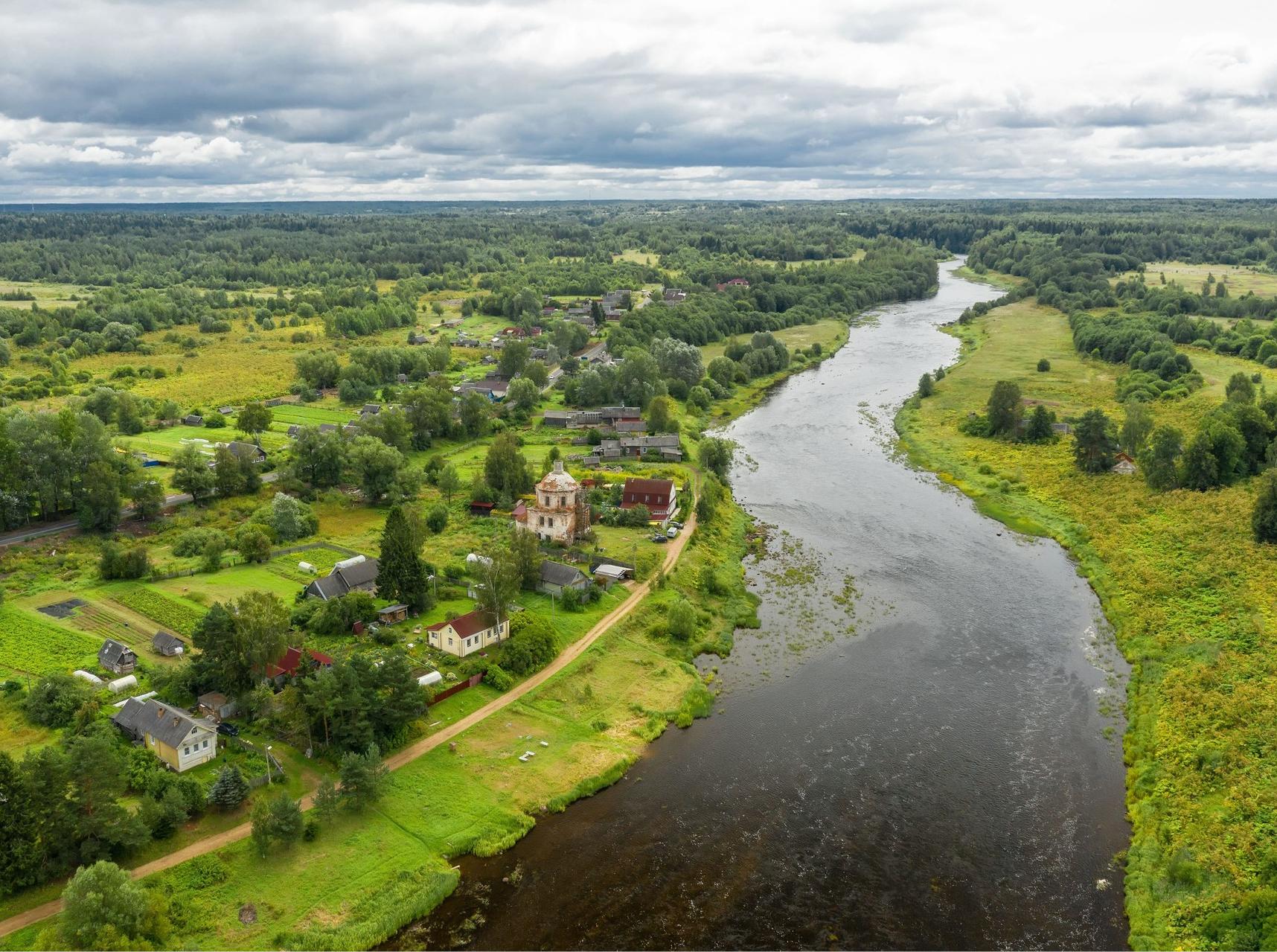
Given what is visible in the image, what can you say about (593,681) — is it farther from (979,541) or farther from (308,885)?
(979,541)

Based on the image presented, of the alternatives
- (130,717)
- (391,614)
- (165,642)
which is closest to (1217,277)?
(391,614)

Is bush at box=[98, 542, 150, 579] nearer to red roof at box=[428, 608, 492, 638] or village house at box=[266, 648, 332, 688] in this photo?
village house at box=[266, 648, 332, 688]

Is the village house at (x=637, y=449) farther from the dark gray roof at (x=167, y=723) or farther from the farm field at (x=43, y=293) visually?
the farm field at (x=43, y=293)

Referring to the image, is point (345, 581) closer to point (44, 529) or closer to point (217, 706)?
point (217, 706)

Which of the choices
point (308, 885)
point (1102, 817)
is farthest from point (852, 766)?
point (308, 885)

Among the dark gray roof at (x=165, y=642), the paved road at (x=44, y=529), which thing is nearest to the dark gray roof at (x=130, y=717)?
the dark gray roof at (x=165, y=642)
